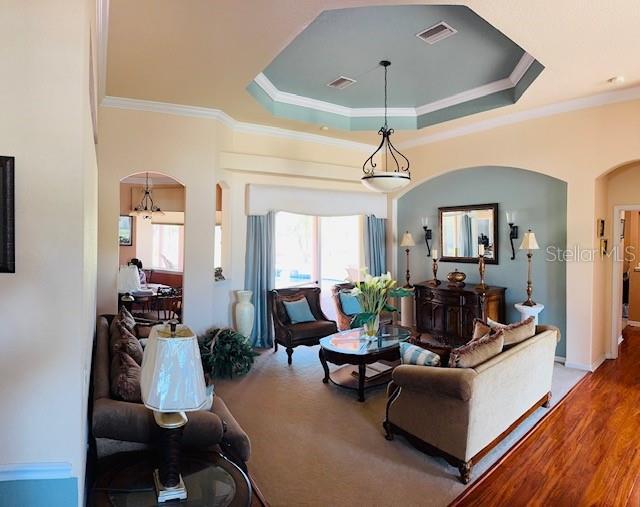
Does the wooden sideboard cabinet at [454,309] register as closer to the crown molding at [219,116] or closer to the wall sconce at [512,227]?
the wall sconce at [512,227]

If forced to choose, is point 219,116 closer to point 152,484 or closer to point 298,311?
point 298,311

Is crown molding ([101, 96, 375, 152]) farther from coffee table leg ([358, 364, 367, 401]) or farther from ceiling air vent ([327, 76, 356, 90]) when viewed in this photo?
coffee table leg ([358, 364, 367, 401])

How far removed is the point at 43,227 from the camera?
1503mm

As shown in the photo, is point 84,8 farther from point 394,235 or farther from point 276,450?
point 394,235

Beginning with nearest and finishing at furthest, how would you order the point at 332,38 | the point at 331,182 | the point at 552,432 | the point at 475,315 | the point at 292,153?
the point at 552,432, the point at 332,38, the point at 475,315, the point at 292,153, the point at 331,182

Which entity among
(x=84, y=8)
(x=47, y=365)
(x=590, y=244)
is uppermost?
(x=84, y=8)

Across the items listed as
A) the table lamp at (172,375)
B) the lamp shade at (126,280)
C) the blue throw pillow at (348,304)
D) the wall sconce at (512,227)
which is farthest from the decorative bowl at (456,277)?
the table lamp at (172,375)

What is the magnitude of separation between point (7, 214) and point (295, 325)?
14.2 ft

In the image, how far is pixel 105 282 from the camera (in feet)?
16.0

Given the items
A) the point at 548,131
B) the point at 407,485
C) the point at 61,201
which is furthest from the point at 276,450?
the point at 548,131

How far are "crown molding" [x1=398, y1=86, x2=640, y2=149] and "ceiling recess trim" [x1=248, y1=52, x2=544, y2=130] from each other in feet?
1.40

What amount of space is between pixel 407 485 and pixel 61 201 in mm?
2689

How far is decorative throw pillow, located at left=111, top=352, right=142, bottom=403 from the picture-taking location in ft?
7.73

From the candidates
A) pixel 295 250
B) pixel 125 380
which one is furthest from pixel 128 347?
pixel 295 250
